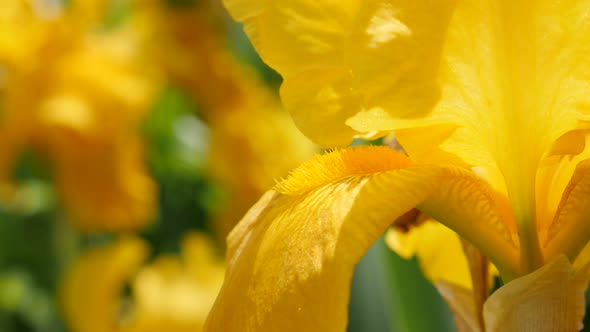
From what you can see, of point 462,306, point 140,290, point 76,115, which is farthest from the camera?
point 76,115

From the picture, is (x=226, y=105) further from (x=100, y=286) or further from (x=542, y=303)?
(x=542, y=303)

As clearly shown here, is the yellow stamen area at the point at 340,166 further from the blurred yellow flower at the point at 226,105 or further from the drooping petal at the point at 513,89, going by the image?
the blurred yellow flower at the point at 226,105

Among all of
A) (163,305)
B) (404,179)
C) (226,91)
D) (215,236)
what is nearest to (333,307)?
(404,179)

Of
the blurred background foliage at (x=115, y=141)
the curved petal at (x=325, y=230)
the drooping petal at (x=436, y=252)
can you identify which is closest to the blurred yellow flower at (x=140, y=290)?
the blurred background foliage at (x=115, y=141)

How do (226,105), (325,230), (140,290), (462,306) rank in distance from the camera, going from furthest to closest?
(226,105), (140,290), (462,306), (325,230)

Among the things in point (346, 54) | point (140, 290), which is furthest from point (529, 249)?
point (140, 290)

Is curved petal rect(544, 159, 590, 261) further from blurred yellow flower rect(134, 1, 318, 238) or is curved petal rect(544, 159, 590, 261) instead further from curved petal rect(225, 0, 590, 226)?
blurred yellow flower rect(134, 1, 318, 238)
